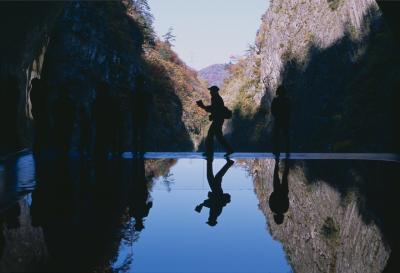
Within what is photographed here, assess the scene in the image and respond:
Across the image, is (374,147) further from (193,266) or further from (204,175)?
(193,266)

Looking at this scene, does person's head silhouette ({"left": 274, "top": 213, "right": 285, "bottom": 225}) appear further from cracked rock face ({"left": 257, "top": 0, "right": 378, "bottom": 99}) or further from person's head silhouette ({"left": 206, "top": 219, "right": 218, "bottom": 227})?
cracked rock face ({"left": 257, "top": 0, "right": 378, "bottom": 99})

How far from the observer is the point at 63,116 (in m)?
12.5

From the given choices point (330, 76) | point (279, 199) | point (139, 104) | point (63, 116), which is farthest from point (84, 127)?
point (330, 76)

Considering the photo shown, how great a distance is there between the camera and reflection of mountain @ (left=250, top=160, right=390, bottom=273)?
3.44m

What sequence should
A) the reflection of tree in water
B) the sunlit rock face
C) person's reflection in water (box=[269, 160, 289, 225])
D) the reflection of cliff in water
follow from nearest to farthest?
the reflection of cliff in water → person's reflection in water (box=[269, 160, 289, 225]) → the reflection of tree in water → the sunlit rock face

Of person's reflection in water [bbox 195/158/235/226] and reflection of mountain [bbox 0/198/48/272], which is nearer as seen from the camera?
reflection of mountain [bbox 0/198/48/272]

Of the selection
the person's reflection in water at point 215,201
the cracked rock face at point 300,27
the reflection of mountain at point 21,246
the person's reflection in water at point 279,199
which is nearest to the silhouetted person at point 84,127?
the person's reflection in water at point 215,201

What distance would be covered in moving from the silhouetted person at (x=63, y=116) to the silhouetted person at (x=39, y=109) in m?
0.56

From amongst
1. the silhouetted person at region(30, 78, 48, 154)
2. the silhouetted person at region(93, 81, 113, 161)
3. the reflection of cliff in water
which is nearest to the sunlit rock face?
the silhouetted person at region(93, 81, 113, 161)

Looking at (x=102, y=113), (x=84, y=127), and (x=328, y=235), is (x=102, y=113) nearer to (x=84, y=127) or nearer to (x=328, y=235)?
(x=84, y=127)

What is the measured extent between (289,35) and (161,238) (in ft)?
127

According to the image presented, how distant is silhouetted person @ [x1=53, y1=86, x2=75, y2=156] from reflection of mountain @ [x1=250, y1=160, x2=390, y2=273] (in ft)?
22.3

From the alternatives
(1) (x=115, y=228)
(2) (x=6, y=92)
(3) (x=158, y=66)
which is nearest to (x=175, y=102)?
(3) (x=158, y=66)

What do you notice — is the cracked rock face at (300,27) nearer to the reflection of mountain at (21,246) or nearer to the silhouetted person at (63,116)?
the silhouetted person at (63,116)
